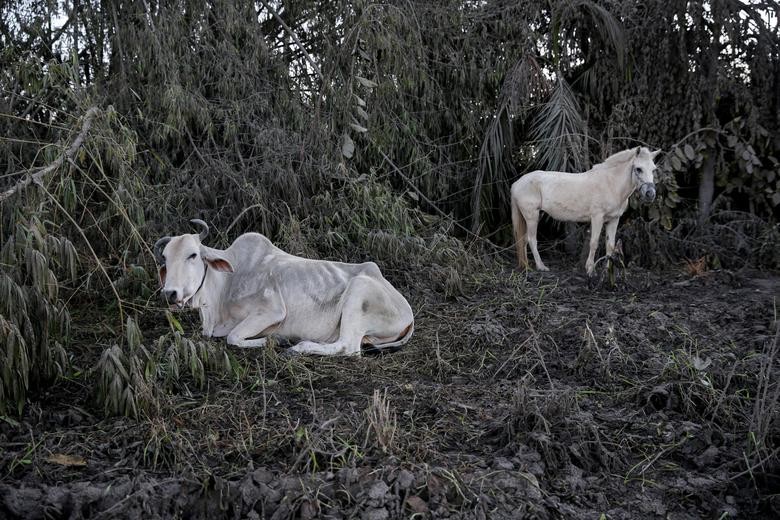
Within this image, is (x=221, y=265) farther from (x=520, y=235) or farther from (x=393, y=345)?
(x=520, y=235)

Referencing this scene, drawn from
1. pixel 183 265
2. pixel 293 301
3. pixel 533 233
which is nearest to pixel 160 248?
pixel 183 265

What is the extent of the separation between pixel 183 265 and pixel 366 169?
150 inches

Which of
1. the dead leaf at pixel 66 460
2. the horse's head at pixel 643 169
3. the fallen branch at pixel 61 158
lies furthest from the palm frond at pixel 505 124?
the dead leaf at pixel 66 460

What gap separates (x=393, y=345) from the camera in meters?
4.98

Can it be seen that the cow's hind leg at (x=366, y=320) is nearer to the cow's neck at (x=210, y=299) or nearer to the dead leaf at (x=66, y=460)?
the cow's neck at (x=210, y=299)

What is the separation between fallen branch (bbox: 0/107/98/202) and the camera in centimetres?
402

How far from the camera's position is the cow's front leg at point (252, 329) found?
4.80 m

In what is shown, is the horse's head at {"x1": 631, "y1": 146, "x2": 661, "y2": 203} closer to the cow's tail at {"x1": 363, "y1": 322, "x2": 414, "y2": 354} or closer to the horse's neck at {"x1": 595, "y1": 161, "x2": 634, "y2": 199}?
the horse's neck at {"x1": 595, "y1": 161, "x2": 634, "y2": 199}

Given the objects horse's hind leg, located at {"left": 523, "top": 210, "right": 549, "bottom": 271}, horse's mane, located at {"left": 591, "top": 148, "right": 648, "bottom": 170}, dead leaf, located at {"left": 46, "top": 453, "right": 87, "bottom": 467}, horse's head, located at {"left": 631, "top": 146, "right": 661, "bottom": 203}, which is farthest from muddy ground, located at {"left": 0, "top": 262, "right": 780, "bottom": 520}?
horse's hind leg, located at {"left": 523, "top": 210, "right": 549, "bottom": 271}

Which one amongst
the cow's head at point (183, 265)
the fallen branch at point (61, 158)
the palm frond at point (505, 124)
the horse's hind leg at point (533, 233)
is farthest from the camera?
the palm frond at point (505, 124)

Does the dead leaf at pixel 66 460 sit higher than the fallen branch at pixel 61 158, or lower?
lower

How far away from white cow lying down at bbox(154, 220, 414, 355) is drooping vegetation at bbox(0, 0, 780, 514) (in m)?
0.30

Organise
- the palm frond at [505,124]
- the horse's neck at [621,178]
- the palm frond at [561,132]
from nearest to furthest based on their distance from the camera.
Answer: the horse's neck at [621,178], the palm frond at [561,132], the palm frond at [505,124]

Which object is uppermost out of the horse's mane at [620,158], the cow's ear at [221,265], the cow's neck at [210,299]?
the horse's mane at [620,158]
